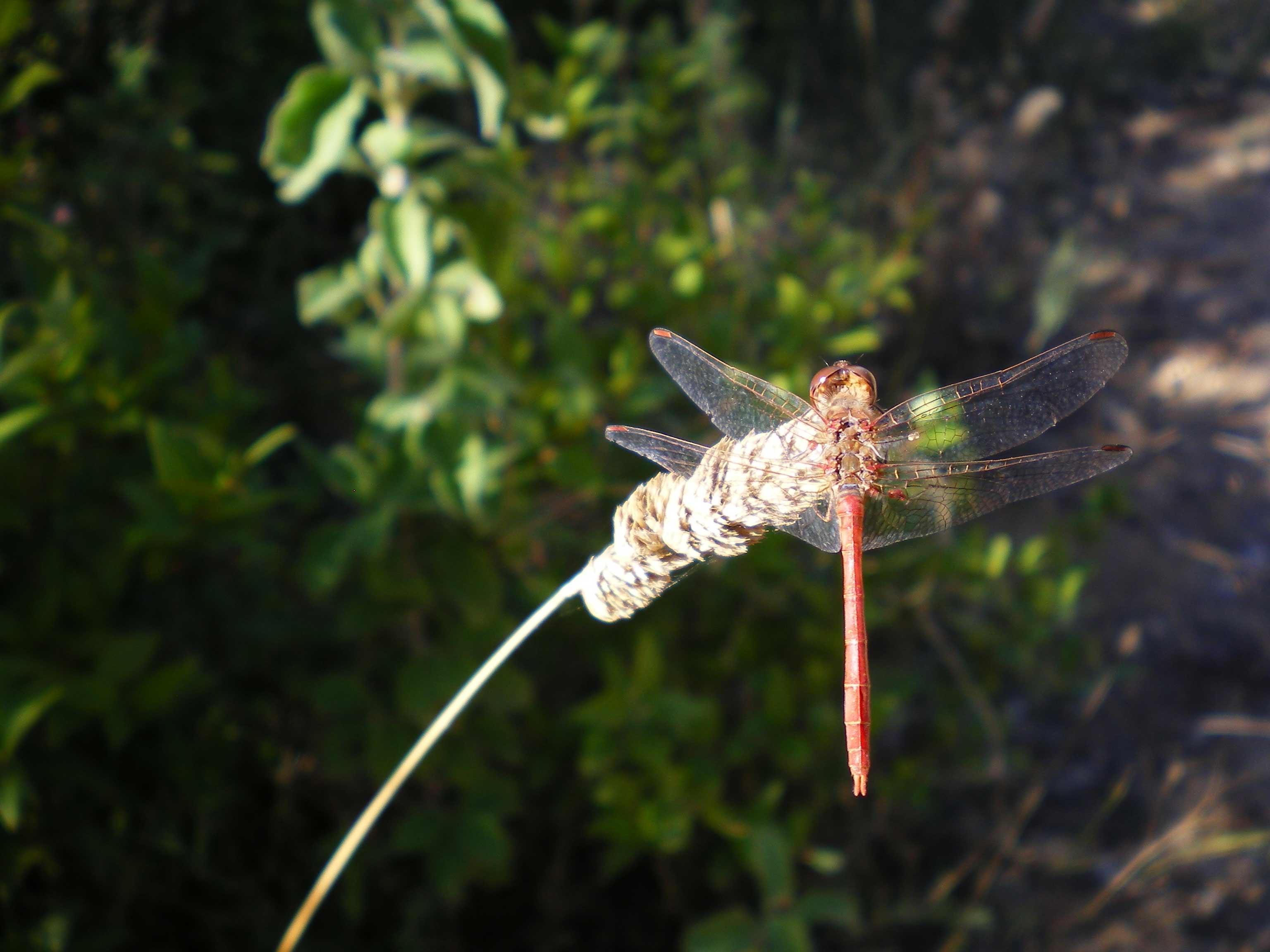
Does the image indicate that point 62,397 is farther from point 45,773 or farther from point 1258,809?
point 1258,809

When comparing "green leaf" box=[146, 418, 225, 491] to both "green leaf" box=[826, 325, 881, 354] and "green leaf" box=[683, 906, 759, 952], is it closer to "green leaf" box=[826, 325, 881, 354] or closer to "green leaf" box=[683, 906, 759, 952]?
"green leaf" box=[683, 906, 759, 952]

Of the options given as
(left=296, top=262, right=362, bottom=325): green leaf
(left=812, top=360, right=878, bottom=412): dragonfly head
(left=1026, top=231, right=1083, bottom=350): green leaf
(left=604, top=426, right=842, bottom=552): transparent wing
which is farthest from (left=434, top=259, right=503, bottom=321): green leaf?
(left=1026, top=231, right=1083, bottom=350): green leaf

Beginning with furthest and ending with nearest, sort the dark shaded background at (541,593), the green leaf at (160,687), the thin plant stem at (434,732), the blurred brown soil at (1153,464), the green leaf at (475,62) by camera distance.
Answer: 1. the blurred brown soil at (1153,464)
2. the dark shaded background at (541,593)
3. the green leaf at (160,687)
4. the green leaf at (475,62)
5. the thin plant stem at (434,732)

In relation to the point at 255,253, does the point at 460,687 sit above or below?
below

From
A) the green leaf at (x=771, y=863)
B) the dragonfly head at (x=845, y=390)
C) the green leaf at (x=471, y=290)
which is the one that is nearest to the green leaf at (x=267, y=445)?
the green leaf at (x=471, y=290)

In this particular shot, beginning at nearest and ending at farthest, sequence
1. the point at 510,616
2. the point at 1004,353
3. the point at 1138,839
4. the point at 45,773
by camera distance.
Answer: the point at 45,773, the point at 510,616, the point at 1138,839, the point at 1004,353

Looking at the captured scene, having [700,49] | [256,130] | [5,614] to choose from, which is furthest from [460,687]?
[256,130]

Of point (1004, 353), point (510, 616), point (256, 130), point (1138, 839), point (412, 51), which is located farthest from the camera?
point (1004, 353)

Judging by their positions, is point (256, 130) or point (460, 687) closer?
point (460, 687)

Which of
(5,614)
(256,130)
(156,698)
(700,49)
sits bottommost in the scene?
(156,698)

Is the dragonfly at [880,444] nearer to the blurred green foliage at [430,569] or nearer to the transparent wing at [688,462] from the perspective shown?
the transparent wing at [688,462]
